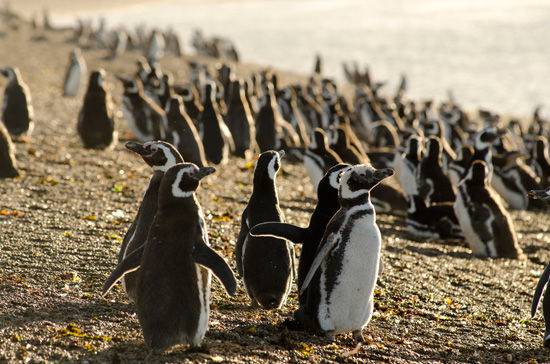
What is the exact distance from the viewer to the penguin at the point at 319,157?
9.34 meters

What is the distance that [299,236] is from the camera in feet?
16.2

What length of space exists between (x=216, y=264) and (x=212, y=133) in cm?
743

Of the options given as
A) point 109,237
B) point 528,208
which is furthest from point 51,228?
point 528,208

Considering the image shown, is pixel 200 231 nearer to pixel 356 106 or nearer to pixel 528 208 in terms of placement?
pixel 528 208

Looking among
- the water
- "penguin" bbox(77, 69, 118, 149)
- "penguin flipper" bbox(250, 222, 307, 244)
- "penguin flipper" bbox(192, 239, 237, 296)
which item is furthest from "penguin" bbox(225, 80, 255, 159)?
the water

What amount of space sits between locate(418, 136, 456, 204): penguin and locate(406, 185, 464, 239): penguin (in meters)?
0.81

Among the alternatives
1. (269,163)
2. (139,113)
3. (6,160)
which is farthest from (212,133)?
(269,163)

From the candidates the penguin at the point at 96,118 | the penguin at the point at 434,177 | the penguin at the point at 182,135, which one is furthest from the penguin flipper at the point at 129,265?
the penguin at the point at 96,118

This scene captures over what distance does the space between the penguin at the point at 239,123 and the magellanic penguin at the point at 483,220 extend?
490 centimetres

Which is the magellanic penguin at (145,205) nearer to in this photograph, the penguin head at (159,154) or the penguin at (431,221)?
the penguin head at (159,154)

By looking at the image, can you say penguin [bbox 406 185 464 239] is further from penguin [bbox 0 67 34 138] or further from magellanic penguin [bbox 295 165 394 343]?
penguin [bbox 0 67 34 138]

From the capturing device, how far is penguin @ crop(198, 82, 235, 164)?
36.8 ft

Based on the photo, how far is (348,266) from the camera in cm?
462

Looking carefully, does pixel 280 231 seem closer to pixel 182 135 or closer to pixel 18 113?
pixel 182 135
